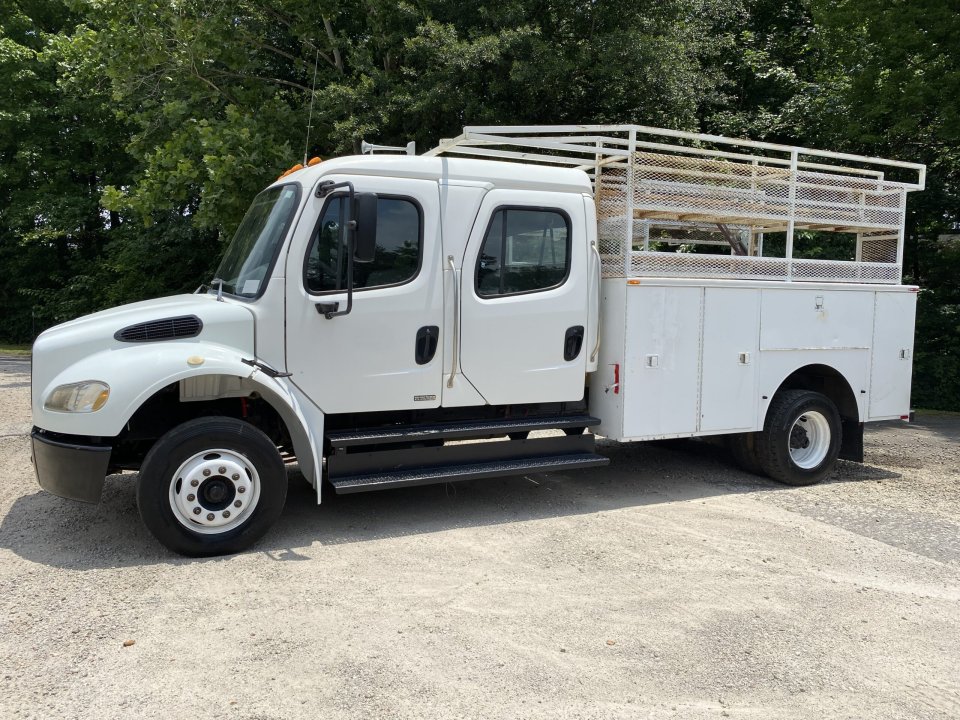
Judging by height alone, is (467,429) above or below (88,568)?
above

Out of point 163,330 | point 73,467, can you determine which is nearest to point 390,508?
point 163,330

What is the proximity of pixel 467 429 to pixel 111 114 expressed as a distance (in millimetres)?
24243

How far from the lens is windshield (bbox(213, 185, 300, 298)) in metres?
5.74

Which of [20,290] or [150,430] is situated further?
[20,290]

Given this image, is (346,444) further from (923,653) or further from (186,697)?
(923,653)

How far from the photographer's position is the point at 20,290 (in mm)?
26469

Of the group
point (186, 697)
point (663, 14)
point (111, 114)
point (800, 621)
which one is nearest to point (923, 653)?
point (800, 621)

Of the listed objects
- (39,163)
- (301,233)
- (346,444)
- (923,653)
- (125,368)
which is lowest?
(923,653)

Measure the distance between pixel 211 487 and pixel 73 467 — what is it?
2.79ft

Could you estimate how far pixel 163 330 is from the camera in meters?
5.44

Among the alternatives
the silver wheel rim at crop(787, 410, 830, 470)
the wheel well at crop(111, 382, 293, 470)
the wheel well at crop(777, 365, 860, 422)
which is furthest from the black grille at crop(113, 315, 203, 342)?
the silver wheel rim at crop(787, 410, 830, 470)

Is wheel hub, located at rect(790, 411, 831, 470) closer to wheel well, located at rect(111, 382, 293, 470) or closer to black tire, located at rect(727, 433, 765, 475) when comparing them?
black tire, located at rect(727, 433, 765, 475)

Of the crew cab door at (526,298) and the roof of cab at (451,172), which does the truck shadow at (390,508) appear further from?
the roof of cab at (451,172)

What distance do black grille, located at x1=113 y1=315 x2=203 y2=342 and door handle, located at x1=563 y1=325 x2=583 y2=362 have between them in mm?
2807
